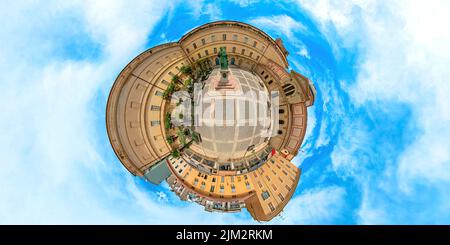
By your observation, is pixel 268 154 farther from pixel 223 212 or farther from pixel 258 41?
pixel 258 41

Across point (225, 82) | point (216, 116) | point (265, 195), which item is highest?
point (225, 82)

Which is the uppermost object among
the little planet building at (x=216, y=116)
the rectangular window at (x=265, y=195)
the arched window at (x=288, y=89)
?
the arched window at (x=288, y=89)

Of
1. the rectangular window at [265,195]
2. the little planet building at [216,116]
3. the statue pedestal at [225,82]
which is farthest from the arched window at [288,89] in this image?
the rectangular window at [265,195]

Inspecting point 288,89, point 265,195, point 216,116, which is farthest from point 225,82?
point 265,195

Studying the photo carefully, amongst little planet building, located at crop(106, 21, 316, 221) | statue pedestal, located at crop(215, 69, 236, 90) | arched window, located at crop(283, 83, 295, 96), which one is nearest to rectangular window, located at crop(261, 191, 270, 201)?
little planet building, located at crop(106, 21, 316, 221)

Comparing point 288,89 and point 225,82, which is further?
point 288,89

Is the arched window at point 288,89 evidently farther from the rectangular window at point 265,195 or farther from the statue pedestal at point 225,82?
the rectangular window at point 265,195

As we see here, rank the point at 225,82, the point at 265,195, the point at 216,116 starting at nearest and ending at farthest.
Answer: the point at 216,116 < the point at 225,82 < the point at 265,195

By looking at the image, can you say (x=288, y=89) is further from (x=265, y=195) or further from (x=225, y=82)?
(x=265, y=195)

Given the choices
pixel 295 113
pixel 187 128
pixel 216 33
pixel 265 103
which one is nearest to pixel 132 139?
pixel 187 128
